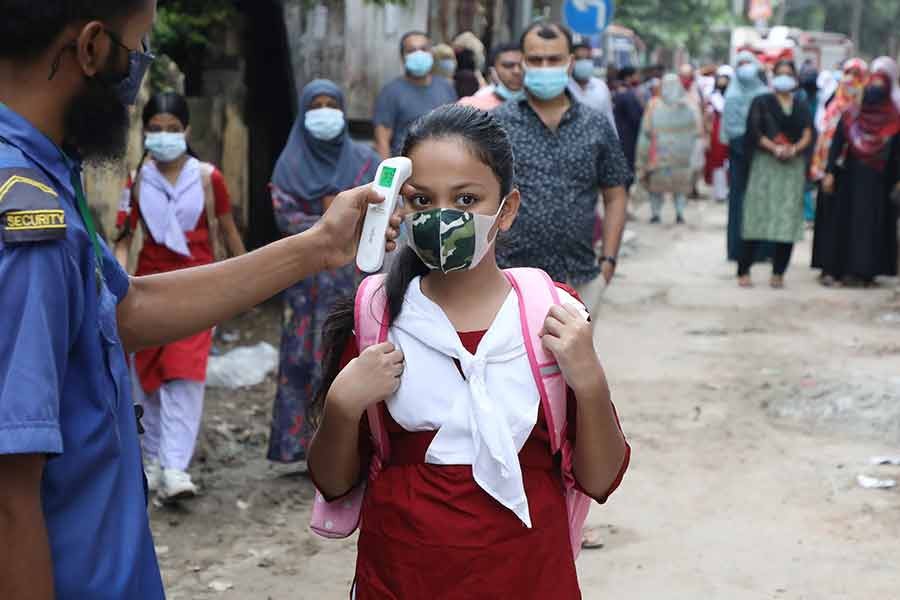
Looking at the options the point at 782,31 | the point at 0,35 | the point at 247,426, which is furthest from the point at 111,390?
the point at 782,31

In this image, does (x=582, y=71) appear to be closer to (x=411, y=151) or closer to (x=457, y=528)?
(x=411, y=151)

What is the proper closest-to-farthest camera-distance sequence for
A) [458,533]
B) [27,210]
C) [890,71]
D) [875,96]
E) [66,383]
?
[27,210] → [66,383] → [458,533] → [875,96] → [890,71]

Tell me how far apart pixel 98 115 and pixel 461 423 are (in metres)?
0.92

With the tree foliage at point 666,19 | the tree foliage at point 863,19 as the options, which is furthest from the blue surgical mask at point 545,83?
the tree foliage at point 863,19

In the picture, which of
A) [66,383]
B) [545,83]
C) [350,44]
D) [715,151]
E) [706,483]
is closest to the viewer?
[66,383]

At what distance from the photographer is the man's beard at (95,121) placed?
183 cm

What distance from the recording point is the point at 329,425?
244 centimetres

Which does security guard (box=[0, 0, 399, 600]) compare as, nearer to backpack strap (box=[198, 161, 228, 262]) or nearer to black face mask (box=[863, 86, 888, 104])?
backpack strap (box=[198, 161, 228, 262])

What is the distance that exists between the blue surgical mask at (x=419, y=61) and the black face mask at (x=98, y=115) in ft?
24.0

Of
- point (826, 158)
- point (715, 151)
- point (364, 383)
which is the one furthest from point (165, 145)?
point (715, 151)

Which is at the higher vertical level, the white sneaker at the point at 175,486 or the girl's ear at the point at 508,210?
the girl's ear at the point at 508,210

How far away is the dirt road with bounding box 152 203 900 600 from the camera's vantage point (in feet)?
15.7

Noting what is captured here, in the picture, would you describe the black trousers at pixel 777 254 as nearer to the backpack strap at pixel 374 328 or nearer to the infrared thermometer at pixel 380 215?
the backpack strap at pixel 374 328

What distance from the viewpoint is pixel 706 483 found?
19.6 ft
